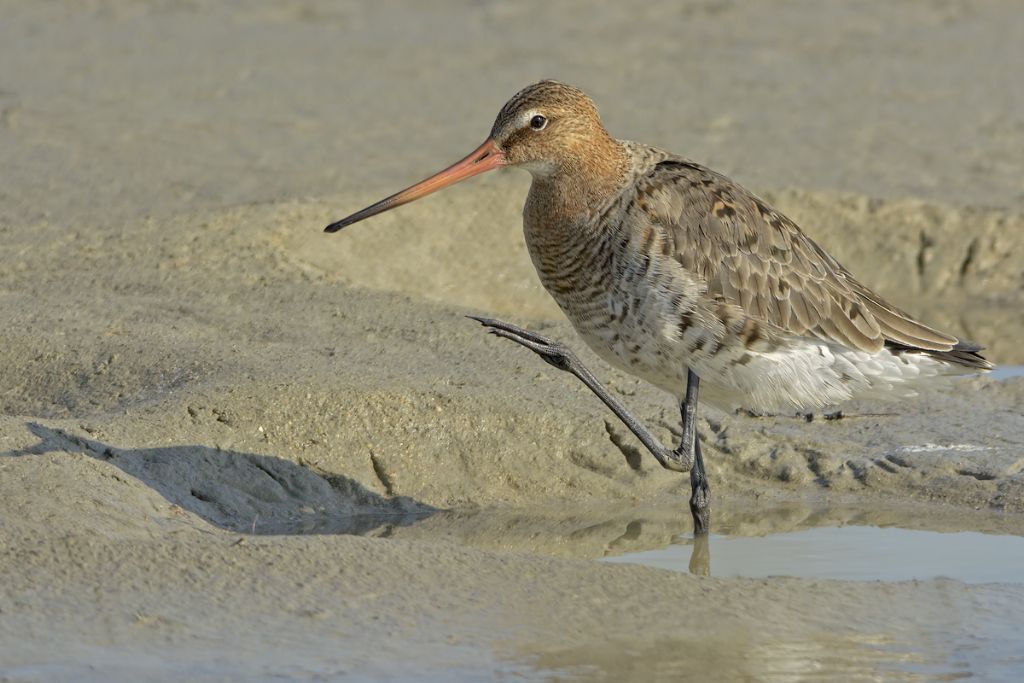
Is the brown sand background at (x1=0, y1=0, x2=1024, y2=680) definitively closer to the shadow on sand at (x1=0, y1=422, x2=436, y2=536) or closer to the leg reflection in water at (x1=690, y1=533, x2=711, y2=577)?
the shadow on sand at (x1=0, y1=422, x2=436, y2=536)

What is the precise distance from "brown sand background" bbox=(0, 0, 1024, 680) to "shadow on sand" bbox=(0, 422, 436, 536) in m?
0.02

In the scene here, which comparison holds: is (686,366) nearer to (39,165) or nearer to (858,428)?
(858,428)

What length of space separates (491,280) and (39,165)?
3.09 m

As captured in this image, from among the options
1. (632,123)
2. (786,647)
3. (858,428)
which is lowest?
(786,647)

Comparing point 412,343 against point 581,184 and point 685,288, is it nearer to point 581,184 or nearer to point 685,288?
point 581,184

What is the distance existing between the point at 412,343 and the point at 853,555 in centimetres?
246

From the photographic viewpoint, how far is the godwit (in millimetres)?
6352

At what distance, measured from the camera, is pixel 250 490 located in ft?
21.4

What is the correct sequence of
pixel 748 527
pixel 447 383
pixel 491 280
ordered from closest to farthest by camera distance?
pixel 748 527 < pixel 447 383 < pixel 491 280

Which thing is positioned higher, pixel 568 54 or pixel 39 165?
pixel 568 54

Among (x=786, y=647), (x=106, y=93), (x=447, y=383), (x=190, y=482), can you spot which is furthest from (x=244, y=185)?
(x=786, y=647)

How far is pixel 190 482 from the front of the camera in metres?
6.40

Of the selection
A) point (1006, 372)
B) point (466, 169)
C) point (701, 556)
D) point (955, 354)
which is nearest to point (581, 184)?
point (466, 169)

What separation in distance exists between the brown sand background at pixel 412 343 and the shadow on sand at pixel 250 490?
0.05 ft
